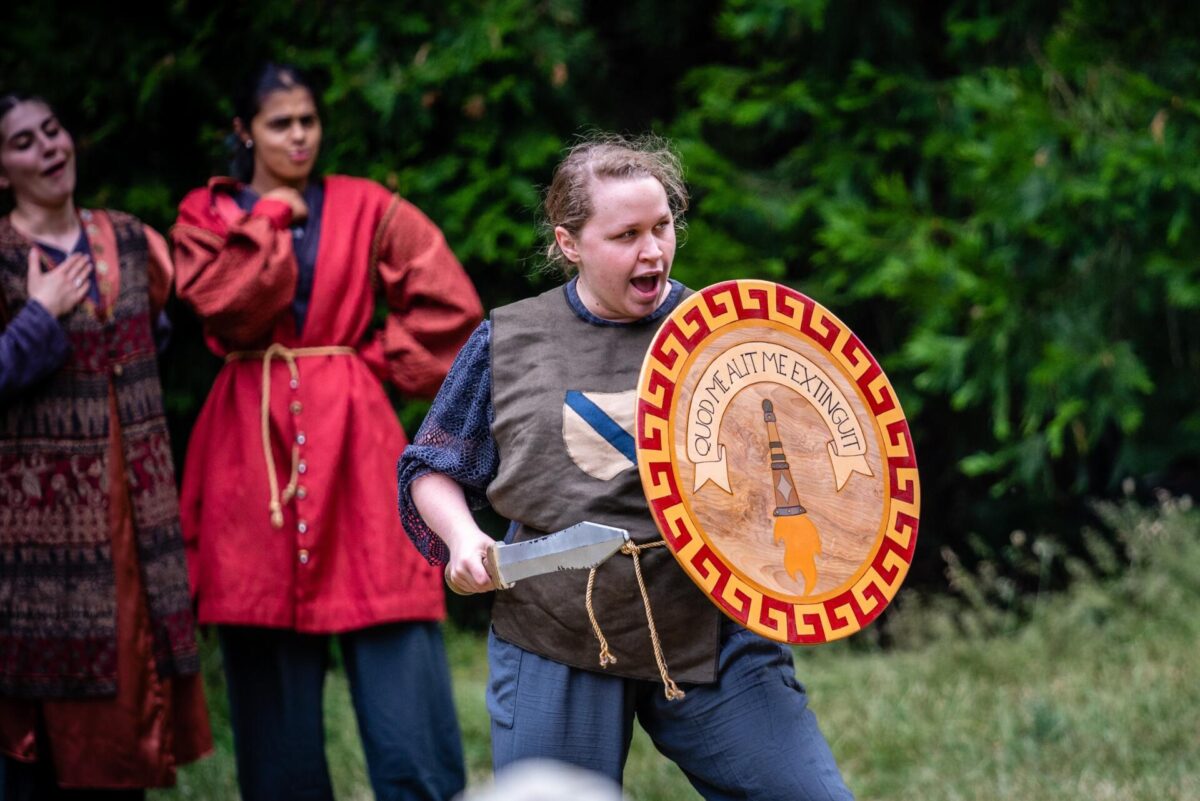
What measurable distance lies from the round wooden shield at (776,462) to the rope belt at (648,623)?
138 mm

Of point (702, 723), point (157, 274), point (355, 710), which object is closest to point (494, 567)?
point (702, 723)

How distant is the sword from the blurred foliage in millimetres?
3406

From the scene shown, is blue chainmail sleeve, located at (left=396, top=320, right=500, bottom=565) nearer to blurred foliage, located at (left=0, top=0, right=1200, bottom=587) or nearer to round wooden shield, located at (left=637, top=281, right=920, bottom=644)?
round wooden shield, located at (left=637, top=281, right=920, bottom=644)

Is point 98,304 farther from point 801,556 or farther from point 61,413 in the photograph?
point 801,556

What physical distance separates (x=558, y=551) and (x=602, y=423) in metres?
0.27

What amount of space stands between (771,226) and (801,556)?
12.6 feet

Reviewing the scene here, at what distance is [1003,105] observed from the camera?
523cm

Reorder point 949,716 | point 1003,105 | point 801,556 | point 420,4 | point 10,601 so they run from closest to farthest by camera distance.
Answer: point 801,556 < point 10,601 < point 949,716 < point 1003,105 < point 420,4

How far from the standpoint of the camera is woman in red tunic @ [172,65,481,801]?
3227mm

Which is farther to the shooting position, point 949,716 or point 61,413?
point 949,716

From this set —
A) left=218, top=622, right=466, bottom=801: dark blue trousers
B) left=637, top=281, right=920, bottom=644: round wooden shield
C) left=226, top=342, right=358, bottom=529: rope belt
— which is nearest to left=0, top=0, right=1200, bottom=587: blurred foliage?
left=226, top=342, right=358, bottom=529: rope belt

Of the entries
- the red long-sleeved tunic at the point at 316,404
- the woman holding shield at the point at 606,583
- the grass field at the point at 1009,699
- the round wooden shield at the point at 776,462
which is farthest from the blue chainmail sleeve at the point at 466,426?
the grass field at the point at 1009,699

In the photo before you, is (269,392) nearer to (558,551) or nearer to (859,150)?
(558,551)

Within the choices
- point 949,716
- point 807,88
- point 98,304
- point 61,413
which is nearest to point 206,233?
point 98,304
